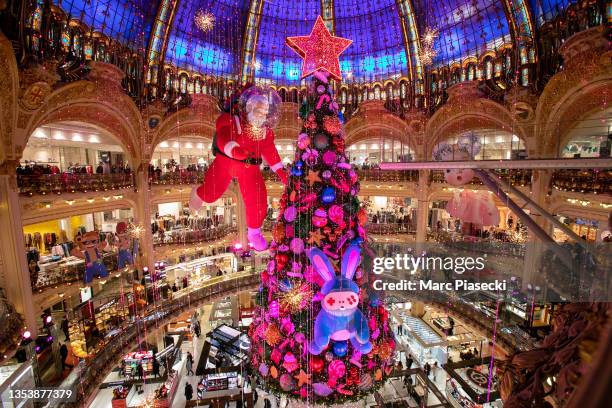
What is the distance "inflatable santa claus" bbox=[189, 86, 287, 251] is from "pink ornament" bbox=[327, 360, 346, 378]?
3.22 metres

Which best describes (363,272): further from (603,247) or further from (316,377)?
(603,247)

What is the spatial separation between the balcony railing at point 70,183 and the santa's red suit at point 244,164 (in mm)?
5700

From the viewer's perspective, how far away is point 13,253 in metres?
9.84

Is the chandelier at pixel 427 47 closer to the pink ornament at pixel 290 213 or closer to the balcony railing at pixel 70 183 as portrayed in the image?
the pink ornament at pixel 290 213

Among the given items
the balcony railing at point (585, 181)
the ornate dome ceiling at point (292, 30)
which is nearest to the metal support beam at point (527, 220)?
Result: the balcony railing at point (585, 181)

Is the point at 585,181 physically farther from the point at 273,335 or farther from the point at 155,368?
the point at 155,368

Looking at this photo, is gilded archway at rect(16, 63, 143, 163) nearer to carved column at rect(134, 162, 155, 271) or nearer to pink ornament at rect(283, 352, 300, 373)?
carved column at rect(134, 162, 155, 271)

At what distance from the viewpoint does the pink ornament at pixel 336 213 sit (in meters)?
5.92

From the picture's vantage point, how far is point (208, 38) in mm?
17312

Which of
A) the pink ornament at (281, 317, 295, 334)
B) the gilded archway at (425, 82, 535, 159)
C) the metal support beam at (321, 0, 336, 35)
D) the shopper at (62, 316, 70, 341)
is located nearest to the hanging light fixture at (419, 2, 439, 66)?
the gilded archway at (425, 82, 535, 159)

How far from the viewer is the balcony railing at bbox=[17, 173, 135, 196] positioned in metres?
10.2

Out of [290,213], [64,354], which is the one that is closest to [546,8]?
[290,213]

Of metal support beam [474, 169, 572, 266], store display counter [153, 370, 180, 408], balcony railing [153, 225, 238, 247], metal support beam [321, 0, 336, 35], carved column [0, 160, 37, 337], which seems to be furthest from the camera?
metal support beam [321, 0, 336, 35]

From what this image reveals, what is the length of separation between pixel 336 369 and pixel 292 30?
17.6 m
